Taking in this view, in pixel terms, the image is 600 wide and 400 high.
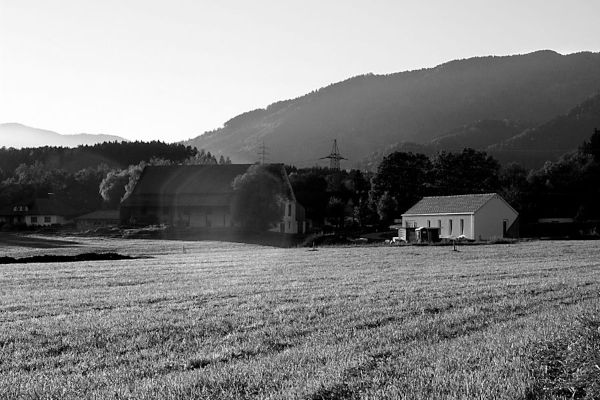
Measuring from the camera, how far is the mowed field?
7840 millimetres

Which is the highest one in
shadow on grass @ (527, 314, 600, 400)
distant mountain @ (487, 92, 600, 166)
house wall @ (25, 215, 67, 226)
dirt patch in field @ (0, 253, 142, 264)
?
distant mountain @ (487, 92, 600, 166)

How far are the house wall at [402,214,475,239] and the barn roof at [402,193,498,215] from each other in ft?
1.70

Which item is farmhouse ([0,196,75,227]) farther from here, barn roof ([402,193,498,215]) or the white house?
the white house

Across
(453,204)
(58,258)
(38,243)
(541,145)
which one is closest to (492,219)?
(453,204)

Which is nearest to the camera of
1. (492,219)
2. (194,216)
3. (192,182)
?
(492,219)

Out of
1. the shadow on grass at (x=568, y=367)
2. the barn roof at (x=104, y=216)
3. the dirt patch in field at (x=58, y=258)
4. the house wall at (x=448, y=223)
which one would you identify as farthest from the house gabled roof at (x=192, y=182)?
the shadow on grass at (x=568, y=367)

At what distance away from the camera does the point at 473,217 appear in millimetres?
77875

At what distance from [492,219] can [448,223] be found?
5.05m

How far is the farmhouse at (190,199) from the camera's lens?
365ft

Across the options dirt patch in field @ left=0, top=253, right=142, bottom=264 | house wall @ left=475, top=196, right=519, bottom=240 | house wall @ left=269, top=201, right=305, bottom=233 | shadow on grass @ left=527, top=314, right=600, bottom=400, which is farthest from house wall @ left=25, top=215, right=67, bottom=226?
shadow on grass @ left=527, top=314, right=600, bottom=400

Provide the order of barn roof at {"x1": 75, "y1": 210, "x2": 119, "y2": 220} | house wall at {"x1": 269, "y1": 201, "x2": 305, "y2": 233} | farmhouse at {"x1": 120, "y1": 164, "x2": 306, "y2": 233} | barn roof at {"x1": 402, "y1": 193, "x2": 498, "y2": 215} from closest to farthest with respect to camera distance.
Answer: barn roof at {"x1": 402, "y1": 193, "x2": 498, "y2": 215} < house wall at {"x1": 269, "y1": 201, "x2": 305, "y2": 233} < farmhouse at {"x1": 120, "y1": 164, "x2": 306, "y2": 233} < barn roof at {"x1": 75, "y1": 210, "x2": 119, "y2": 220}

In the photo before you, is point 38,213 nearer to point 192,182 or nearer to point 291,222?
point 192,182

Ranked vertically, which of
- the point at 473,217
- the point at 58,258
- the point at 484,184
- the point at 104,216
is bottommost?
the point at 58,258

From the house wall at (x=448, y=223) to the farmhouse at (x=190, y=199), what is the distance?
1056 inches
